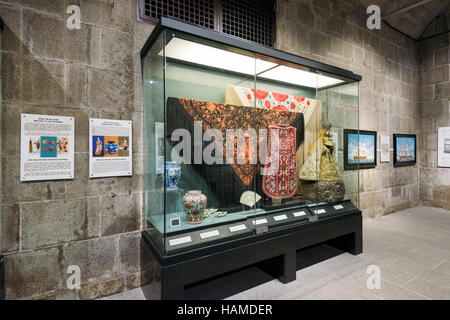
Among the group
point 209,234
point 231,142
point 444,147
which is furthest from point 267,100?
→ point 444,147

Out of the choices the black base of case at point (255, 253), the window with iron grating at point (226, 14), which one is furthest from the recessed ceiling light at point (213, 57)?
the black base of case at point (255, 253)

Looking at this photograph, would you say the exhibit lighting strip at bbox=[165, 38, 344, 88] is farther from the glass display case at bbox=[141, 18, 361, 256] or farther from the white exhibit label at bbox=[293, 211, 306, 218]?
the white exhibit label at bbox=[293, 211, 306, 218]

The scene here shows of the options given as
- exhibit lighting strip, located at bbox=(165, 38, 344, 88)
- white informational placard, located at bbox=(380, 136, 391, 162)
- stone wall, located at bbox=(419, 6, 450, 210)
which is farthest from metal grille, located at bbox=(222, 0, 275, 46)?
stone wall, located at bbox=(419, 6, 450, 210)

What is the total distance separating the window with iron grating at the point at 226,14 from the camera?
2.25 m

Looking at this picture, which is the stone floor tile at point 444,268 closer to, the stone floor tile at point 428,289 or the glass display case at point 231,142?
the stone floor tile at point 428,289

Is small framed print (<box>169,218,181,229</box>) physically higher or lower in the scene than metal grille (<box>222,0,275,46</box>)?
lower

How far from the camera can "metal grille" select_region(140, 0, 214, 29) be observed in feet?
7.22

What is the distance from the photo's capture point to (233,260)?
182cm

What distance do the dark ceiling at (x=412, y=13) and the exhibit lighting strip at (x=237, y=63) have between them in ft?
9.21

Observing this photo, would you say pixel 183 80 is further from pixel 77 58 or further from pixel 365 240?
pixel 365 240

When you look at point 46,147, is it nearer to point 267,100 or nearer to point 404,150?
point 267,100

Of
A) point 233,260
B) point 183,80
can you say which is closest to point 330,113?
point 183,80

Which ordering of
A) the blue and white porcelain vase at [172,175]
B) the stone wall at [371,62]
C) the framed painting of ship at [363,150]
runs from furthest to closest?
the stone wall at [371,62]
the framed painting of ship at [363,150]
the blue and white porcelain vase at [172,175]

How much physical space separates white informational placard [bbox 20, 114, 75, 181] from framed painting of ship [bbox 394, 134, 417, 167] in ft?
18.1
